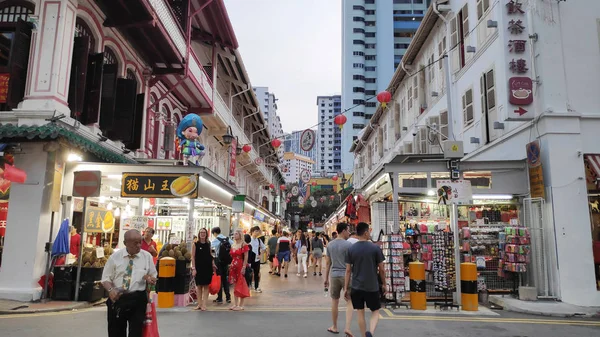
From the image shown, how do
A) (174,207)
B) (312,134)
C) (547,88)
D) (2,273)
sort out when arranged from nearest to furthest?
(2,273) < (547,88) < (174,207) < (312,134)

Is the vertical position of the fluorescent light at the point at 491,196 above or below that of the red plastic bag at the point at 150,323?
above

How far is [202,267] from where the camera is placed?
9.84 meters

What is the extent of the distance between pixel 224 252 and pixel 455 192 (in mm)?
5727

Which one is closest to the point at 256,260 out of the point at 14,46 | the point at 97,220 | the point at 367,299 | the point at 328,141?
the point at 97,220

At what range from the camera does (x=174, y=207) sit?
51.3 feet

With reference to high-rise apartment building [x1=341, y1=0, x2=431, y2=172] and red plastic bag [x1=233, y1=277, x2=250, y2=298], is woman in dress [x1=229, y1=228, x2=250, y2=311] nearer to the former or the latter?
red plastic bag [x1=233, y1=277, x2=250, y2=298]

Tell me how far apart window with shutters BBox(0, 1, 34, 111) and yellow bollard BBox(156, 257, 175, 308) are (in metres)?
5.32

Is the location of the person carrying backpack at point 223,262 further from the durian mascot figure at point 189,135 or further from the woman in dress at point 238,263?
the durian mascot figure at point 189,135

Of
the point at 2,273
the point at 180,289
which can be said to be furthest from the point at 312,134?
the point at 2,273

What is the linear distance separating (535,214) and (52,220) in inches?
470

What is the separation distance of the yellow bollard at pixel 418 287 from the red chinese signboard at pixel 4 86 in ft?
34.1

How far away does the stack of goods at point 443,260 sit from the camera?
10.6 metres

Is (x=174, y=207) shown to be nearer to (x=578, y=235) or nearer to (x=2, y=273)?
(x=2, y=273)

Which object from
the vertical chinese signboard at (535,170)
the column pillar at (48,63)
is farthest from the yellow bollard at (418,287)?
the column pillar at (48,63)
